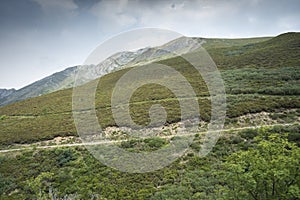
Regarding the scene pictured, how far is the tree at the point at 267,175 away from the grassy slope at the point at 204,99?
51.9ft

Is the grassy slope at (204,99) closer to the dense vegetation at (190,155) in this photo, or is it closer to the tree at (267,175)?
the dense vegetation at (190,155)

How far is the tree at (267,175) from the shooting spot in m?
9.98

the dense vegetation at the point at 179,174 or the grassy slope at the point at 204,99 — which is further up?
the grassy slope at the point at 204,99

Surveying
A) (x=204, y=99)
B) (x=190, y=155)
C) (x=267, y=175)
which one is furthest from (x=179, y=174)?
(x=204, y=99)

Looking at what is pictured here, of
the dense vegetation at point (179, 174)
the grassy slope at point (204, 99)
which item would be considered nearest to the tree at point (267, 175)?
the dense vegetation at point (179, 174)

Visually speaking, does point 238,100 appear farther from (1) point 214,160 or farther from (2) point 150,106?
(1) point 214,160

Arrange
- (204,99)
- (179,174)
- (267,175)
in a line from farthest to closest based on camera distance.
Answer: (204,99)
(179,174)
(267,175)

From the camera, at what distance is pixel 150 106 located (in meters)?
34.5

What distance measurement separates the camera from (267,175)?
10250mm

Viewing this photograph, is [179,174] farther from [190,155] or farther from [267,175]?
[267,175]

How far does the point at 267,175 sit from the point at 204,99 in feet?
76.2

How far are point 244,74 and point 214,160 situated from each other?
2545cm

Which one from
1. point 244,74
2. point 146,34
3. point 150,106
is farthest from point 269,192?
point 244,74

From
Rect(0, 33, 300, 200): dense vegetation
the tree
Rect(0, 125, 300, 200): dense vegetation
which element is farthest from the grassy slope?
the tree
